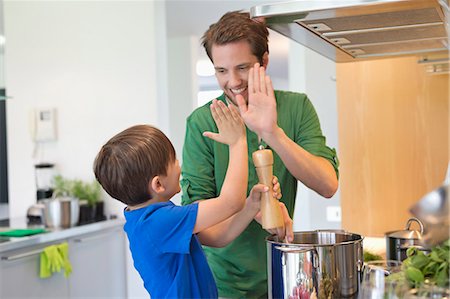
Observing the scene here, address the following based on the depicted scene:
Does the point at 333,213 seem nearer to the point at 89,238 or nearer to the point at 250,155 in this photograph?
the point at 89,238

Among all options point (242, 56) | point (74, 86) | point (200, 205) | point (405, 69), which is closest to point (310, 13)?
point (242, 56)

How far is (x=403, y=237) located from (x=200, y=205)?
0.61 meters

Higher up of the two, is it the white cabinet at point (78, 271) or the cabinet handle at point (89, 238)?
the cabinet handle at point (89, 238)

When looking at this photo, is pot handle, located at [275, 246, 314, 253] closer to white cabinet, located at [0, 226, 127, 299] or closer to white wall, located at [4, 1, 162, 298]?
white cabinet, located at [0, 226, 127, 299]

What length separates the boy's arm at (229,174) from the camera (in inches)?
53.1

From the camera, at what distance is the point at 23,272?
3133mm

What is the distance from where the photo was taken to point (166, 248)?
1.33 m

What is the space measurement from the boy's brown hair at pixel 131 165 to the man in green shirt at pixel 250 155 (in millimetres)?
237

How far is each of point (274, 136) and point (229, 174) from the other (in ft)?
0.40

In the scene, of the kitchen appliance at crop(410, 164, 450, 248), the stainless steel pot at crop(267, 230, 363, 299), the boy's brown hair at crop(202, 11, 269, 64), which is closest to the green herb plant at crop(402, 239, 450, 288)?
the kitchen appliance at crop(410, 164, 450, 248)

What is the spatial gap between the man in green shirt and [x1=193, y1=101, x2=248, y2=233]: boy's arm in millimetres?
128

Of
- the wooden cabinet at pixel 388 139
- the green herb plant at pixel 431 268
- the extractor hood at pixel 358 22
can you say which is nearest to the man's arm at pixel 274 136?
the extractor hood at pixel 358 22

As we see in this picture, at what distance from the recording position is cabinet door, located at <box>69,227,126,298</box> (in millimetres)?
3531

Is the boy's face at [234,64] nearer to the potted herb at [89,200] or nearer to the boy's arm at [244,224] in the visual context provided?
the boy's arm at [244,224]
